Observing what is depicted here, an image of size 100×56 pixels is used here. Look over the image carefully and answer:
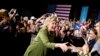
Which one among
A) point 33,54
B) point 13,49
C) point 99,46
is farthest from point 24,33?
point 99,46

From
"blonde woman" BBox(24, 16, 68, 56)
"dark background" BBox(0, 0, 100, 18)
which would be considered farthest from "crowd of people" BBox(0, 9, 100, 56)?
"dark background" BBox(0, 0, 100, 18)

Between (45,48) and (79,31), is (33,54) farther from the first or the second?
(79,31)

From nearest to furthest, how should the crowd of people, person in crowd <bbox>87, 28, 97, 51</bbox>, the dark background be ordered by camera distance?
the crowd of people
person in crowd <bbox>87, 28, 97, 51</bbox>
the dark background

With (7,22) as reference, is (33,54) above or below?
below

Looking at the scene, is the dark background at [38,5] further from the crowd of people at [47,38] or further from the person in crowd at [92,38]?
the person in crowd at [92,38]

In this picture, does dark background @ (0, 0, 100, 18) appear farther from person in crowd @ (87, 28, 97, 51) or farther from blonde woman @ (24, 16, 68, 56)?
blonde woman @ (24, 16, 68, 56)

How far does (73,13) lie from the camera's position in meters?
16.6

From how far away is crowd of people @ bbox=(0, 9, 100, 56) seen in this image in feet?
13.2

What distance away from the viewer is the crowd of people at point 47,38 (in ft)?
13.2

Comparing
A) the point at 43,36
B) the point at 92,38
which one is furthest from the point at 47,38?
the point at 92,38

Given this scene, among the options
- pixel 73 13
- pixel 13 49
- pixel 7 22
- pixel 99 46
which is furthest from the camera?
pixel 73 13

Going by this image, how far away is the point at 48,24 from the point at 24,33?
3341mm

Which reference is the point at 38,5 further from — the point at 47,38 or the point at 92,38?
the point at 47,38

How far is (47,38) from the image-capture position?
156 inches
